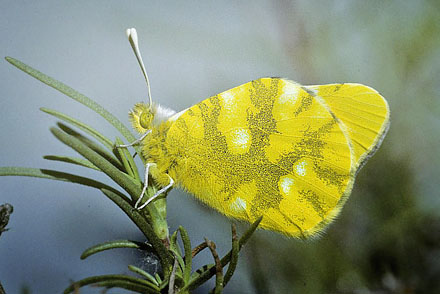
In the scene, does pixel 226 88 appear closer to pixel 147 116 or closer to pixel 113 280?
pixel 147 116

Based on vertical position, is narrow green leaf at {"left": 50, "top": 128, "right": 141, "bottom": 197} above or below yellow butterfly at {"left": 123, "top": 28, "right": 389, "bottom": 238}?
above

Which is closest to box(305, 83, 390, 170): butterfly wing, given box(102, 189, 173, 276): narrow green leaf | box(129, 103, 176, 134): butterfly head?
box(129, 103, 176, 134): butterfly head

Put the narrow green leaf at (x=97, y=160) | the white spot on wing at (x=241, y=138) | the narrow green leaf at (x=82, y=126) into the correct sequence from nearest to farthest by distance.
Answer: the narrow green leaf at (x=97, y=160) < the narrow green leaf at (x=82, y=126) < the white spot on wing at (x=241, y=138)

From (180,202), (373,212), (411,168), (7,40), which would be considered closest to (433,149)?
(411,168)

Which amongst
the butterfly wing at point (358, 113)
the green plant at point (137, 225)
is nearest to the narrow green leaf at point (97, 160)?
the green plant at point (137, 225)

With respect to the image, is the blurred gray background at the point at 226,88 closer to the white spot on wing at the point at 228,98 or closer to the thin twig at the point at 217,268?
the white spot on wing at the point at 228,98

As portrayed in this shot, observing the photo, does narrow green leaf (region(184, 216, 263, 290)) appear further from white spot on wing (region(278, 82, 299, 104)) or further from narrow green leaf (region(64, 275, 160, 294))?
white spot on wing (region(278, 82, 299, 104))
